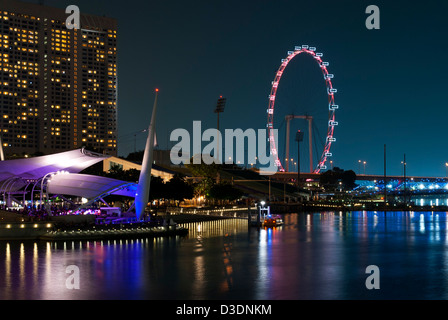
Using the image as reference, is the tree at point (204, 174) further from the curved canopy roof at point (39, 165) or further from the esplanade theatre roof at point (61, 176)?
the esplanade theatre roof at point (61, 176)

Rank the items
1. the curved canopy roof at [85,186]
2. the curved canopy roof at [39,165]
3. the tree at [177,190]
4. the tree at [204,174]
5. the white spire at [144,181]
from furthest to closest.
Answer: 1. the tree at [204,174]
2. the tree at [177,190]
3. the curved canopy roof at [85,186]
4. the curved canopy roof at [39,165]
5. the white spire at [144,181]

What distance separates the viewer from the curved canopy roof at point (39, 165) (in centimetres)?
4950

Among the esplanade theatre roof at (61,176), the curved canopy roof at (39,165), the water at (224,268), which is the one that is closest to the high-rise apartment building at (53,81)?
the curved canopy roof at (39,165)

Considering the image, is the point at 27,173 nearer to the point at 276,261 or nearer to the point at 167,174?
the point at 276,261

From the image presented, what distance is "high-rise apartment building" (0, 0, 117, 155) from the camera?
555 feet

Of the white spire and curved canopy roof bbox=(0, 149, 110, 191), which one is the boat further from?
curved canopy roof bbox=(0, 149, 110, 191)

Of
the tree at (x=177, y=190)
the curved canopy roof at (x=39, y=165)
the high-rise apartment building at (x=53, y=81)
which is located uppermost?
the high-rise apartment building at (x=53, y=81)

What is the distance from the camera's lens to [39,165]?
50281 mm

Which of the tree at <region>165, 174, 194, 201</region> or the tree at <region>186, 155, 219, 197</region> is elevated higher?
the tree at <region>186, 155, 219, 197</region>

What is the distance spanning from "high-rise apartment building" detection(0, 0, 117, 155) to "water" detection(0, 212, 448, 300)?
429 feet

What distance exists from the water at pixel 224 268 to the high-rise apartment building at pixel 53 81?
131 m

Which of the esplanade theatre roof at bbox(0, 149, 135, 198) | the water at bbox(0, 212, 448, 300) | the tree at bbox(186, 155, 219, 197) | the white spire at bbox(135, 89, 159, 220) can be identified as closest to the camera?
the water at bbox(0, 212, 448, 300)

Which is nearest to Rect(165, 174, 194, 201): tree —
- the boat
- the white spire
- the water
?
the boat
